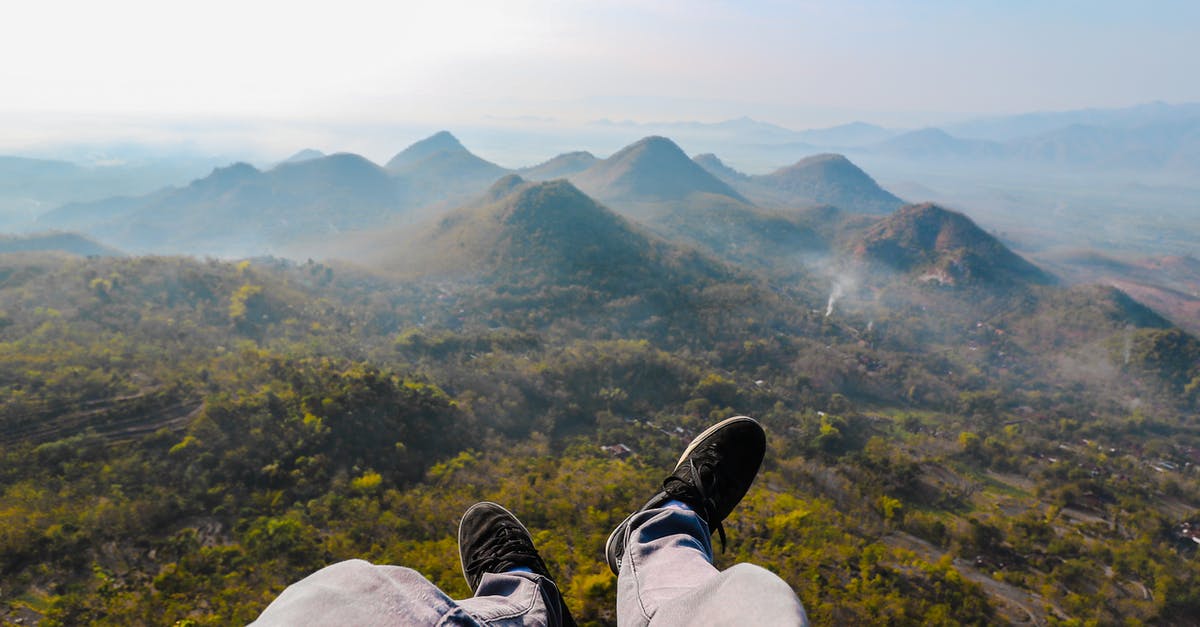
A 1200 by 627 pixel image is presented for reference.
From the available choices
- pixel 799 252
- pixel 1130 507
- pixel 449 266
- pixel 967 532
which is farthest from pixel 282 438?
pixel 799 252

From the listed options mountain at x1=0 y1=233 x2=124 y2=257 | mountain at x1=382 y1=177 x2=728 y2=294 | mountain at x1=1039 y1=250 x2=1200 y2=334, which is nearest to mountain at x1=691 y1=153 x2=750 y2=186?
mountain at x1=1039 y1=250 x2=1200 y2=334

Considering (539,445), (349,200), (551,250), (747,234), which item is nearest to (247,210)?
(349,200)

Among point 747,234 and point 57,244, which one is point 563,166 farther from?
point 57,244

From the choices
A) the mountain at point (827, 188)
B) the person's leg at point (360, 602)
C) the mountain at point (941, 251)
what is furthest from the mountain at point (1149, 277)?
the person's leg at point (360, 602)

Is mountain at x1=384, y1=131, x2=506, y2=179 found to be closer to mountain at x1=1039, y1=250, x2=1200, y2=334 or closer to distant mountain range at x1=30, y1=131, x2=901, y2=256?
distant mountain range at x1=30, y1=131, x2=901, y2=256

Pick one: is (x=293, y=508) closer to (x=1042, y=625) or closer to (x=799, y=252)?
(x=1042, y=625)

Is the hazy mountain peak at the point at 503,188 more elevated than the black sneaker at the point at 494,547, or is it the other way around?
the hazy mountain peak at the point at 503,188

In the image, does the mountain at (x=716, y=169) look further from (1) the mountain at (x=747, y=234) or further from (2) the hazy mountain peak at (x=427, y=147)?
(2) the hazy mountain peak at (x=427, y=147)
